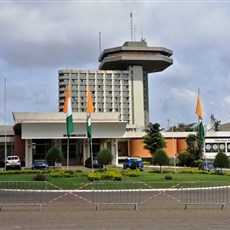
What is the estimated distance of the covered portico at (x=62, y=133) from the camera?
2272 inches

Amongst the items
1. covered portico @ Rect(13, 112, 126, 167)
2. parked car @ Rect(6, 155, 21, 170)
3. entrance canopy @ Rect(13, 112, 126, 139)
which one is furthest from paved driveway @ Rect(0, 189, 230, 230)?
covered portico @ Rect(13, 112, 126, 167)

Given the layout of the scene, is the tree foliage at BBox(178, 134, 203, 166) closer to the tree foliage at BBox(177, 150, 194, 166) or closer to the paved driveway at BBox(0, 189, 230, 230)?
the tree foliage at BBox(177, 150, 194, 166)

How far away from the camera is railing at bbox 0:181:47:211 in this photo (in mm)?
19203

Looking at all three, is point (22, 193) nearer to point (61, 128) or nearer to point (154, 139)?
point (61, 128)

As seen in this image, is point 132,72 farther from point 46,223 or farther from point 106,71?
point 46,223

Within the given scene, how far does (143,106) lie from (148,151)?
69.0m

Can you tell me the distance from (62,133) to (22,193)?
116 feet

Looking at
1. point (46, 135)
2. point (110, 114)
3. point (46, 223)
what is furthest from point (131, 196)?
point (110, 114)

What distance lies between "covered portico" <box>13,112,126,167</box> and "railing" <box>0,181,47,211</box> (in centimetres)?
3144

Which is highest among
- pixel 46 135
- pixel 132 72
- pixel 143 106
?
pixel 132 72

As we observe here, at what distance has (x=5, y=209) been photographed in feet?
55.1

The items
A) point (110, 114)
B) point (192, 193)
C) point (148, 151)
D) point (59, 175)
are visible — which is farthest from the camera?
point (148, 151)

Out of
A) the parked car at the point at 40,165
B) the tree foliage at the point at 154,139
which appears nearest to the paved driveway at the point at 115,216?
the parked car at the point at 40,165

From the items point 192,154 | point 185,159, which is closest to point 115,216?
point 192,154
